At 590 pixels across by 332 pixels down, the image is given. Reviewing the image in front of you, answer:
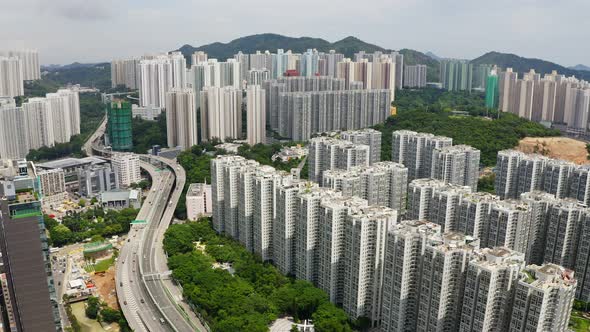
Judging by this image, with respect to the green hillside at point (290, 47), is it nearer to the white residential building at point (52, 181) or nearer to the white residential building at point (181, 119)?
the white residential building at point (181, 119)

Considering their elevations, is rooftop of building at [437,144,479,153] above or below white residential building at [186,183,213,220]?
above

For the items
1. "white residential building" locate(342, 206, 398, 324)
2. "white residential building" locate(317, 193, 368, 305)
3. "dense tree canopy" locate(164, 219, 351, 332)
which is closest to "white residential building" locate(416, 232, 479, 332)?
"white residential building" locate(342, 206, 398, 324)

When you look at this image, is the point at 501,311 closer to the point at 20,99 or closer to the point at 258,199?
the point at 258,199

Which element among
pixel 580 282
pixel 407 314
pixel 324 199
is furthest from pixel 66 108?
pixel 580 282

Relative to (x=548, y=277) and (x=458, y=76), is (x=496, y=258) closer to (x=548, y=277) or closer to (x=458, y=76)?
(x=548, y=277)

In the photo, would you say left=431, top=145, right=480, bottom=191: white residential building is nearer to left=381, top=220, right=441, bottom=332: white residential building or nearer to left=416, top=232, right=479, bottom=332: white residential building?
left=381, top=220, right=441, bottom=332: white residential building

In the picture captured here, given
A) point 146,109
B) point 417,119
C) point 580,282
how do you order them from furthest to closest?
point 146,109, point 417,119, point 580,282

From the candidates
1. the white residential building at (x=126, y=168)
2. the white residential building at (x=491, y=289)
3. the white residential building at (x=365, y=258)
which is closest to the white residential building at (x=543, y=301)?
the white residential building at (x=491, y=289)
